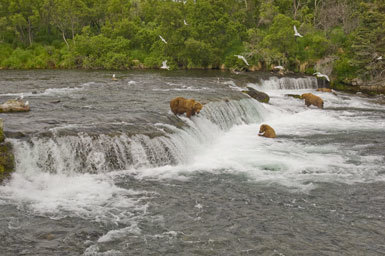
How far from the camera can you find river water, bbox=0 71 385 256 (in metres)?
9.20

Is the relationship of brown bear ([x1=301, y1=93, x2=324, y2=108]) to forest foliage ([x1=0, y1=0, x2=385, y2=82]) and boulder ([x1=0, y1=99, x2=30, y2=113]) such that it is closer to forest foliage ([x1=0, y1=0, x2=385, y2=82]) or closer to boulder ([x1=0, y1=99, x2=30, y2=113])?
forest foliage ([x1=0, y1=0, x2=385, y2=82])

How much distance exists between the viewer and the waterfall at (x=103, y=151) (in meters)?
13.1

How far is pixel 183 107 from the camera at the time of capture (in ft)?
62.7

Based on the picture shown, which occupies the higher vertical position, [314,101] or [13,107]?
[314,101]

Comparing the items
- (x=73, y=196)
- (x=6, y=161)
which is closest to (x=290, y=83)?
(x=73, y=196)

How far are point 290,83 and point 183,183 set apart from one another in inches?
1052

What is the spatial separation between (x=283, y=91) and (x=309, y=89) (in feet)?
11.5

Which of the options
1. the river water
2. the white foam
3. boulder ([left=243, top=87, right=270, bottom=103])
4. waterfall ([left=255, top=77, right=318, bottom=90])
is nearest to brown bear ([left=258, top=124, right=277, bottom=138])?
the river water

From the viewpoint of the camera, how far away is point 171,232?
9602mm

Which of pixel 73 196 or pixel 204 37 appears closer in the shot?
pixel 73 196

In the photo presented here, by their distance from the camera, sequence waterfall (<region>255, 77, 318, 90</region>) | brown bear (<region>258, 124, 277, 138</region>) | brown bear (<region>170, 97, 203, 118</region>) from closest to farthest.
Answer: brown bear (<region>170, 97, 203, 118</region>) → brown bear (<region>258, 124, 277, 138</region>) → waterfall (<region>255, 77, 318, 90</region>)

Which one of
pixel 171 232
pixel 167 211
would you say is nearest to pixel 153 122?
pixel 167 211

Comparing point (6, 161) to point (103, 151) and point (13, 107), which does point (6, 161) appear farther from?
point (13, 107)

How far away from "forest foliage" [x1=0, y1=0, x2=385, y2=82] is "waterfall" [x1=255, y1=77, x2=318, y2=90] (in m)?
3.00
